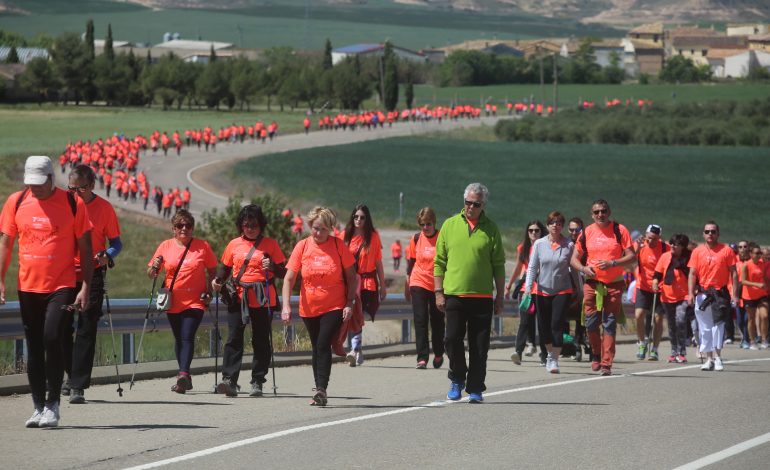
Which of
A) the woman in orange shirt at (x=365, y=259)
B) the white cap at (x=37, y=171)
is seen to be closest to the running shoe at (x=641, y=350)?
the woman in orange shirt at (x=365, y=259)

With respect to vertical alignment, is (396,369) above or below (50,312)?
below

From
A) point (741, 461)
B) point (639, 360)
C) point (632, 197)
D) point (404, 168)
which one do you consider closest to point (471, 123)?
point (404, 168)

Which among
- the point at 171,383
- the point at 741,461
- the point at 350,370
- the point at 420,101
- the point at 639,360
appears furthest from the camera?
Result: the point at 420,101

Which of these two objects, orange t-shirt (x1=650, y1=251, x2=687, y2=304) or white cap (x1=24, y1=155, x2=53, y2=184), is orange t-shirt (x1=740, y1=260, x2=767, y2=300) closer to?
orange t-shirt (x1=650, y1=251, x2=687, y2=304)

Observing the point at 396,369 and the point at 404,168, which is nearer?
the point at 396,369

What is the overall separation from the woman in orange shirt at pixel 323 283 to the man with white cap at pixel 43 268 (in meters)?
2.33

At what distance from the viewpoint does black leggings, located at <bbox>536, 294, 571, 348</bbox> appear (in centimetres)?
1611

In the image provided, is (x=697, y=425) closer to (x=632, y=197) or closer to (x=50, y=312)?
(x=50, y=312)

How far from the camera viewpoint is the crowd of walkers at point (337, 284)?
10.8 m

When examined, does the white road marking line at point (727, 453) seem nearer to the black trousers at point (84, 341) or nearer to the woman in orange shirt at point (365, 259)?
the black trousers at point (84, 341)

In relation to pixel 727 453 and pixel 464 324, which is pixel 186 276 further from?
pixel 727 453

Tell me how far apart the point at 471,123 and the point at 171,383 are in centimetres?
13461

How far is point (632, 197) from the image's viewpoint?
276 ft

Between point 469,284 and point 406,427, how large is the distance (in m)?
2.06
